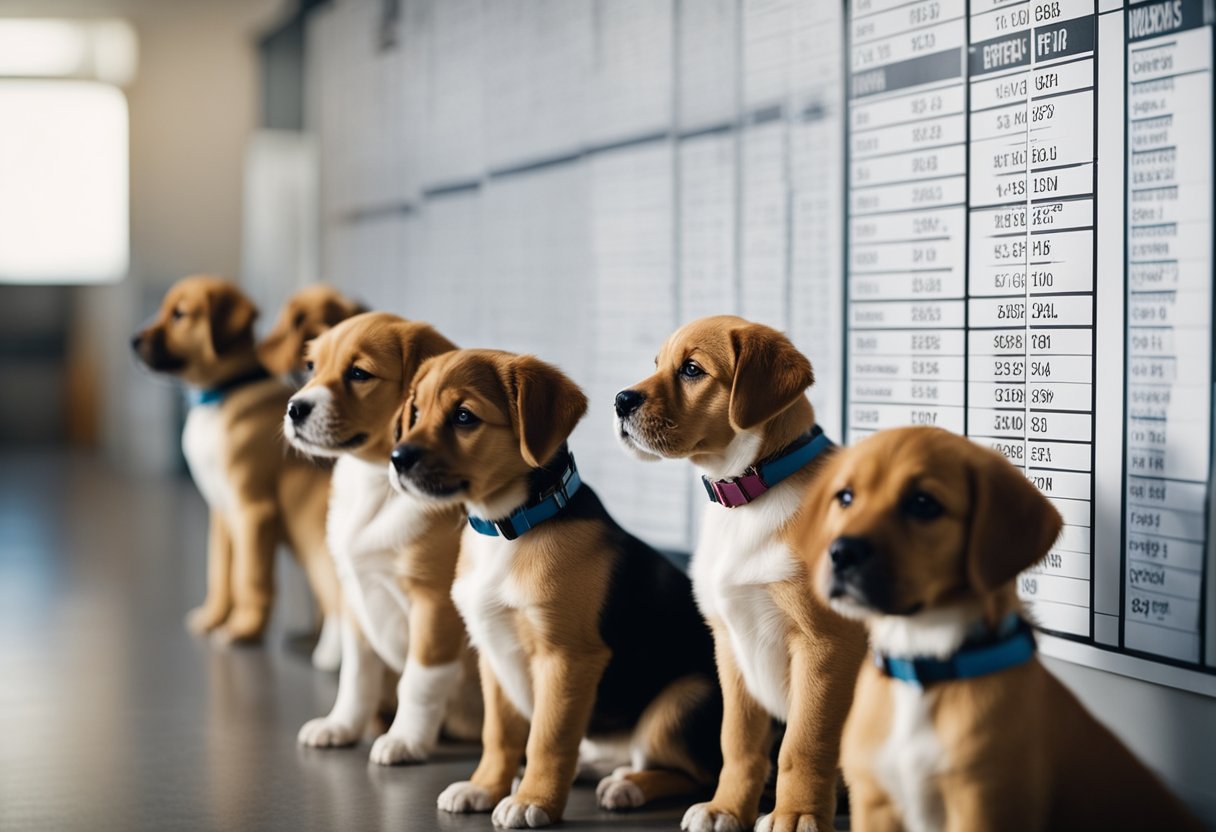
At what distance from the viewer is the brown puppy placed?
5.01 ft

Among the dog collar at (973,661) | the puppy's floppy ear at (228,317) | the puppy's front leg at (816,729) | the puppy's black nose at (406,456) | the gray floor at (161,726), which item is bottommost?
the gray floor at (161,726)

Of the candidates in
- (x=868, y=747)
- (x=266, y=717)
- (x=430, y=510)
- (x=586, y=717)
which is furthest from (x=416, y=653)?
(x=868, y=747)

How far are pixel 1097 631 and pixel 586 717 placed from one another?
84 cm

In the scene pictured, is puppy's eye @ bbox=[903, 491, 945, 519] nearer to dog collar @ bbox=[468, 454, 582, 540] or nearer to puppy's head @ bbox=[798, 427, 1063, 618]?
puppy's head @ bbox=[798, 427, 1063, 618]

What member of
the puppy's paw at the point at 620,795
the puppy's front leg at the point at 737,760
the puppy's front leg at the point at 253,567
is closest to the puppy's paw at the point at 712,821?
the puppy's front leg at the point at 737,760

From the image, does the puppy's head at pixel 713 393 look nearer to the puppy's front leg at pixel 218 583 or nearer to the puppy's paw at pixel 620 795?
the puppy's paw at pixel 620 795

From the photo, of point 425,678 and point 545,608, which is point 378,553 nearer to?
point 425,678

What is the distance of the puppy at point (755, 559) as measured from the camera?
1.96 metres

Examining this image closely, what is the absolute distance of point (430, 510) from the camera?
2.56 m

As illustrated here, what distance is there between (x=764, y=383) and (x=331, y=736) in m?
1.27

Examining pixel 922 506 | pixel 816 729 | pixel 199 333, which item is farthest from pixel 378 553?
pixel 199 333

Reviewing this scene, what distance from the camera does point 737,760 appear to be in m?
2.07

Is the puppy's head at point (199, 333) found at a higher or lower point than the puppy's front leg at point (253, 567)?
higher

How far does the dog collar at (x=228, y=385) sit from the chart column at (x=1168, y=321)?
2.43m
